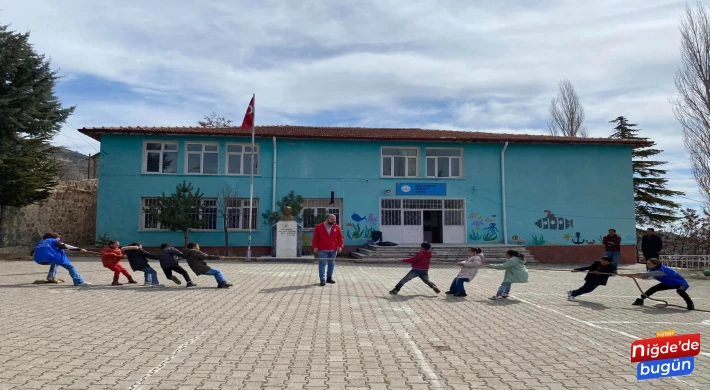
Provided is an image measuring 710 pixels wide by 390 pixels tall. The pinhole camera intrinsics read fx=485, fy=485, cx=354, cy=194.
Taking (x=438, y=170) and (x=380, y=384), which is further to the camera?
(x=438, y=170)

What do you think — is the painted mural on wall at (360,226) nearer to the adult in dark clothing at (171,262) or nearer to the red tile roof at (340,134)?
the red tile roof at (340,134)

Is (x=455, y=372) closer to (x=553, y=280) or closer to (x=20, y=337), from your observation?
(x=20, y=337)

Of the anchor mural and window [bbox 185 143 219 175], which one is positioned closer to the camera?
window [bbox 185 143 219 175]

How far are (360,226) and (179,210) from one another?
8.09m

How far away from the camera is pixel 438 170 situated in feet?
78.3

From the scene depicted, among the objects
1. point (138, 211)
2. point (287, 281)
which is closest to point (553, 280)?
point (287, 281)

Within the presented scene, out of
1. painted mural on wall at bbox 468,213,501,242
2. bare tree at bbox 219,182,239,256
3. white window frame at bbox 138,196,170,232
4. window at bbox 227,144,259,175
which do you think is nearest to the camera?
bare tree at bbox 219,182,239,256

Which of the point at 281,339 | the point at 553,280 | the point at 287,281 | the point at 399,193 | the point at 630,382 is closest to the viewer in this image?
the point at 630,382

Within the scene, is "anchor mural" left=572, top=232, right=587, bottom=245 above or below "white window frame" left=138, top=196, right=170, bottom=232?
below

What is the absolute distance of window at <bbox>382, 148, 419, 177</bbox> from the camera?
23.6 metres

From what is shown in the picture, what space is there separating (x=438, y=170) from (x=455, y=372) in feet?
63.8

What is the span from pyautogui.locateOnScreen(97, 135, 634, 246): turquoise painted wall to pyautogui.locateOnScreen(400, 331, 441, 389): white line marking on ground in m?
16.4

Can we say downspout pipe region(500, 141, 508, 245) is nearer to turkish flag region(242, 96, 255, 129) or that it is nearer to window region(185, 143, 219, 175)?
turkish flag region(242, 96, 255, 129)

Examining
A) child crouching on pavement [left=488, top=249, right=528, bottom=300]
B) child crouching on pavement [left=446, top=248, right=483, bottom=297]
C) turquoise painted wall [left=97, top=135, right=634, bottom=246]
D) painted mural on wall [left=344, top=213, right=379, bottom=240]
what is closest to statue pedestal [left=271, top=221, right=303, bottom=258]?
turquoise painted wall [left=97, top=135, right=634, bottom=246]
